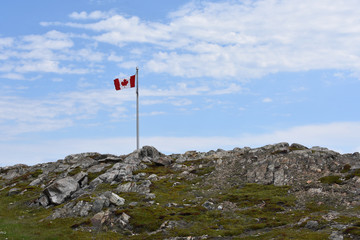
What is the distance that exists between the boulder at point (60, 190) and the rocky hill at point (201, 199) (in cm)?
16

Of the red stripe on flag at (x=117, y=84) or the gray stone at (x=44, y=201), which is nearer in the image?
the gray stone at (x=44, y=201)

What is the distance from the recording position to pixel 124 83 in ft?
246

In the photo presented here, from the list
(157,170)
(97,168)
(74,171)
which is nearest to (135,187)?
(157,170)

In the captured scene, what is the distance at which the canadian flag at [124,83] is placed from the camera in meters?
74.7

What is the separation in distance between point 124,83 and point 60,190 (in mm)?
27844

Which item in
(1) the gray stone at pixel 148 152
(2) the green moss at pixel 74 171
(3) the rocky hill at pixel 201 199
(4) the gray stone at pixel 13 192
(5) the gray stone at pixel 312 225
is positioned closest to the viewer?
(5) the gray stone at pixel 312 225

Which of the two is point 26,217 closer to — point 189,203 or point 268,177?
point 189,203

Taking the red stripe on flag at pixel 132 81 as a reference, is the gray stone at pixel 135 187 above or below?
below

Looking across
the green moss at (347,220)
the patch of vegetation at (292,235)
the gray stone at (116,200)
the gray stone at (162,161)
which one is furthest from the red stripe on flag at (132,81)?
the green moss at (347,220)

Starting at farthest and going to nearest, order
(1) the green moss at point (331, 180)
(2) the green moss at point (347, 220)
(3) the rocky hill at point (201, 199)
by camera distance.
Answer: (1) the green moss at point (331, 180) < (3) the rocky hill at point (201, 199) < (2) the green moss at point (347, 220)

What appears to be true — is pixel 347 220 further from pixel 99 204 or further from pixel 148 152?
pixel 148 152

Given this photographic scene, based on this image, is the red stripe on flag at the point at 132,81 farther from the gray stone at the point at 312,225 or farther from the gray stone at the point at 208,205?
the gray stone at the point at 312,225

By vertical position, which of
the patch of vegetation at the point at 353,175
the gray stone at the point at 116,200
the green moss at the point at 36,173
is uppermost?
the patch of vegetation at the point at 353,175

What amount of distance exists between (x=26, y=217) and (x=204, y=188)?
27.4 meters
